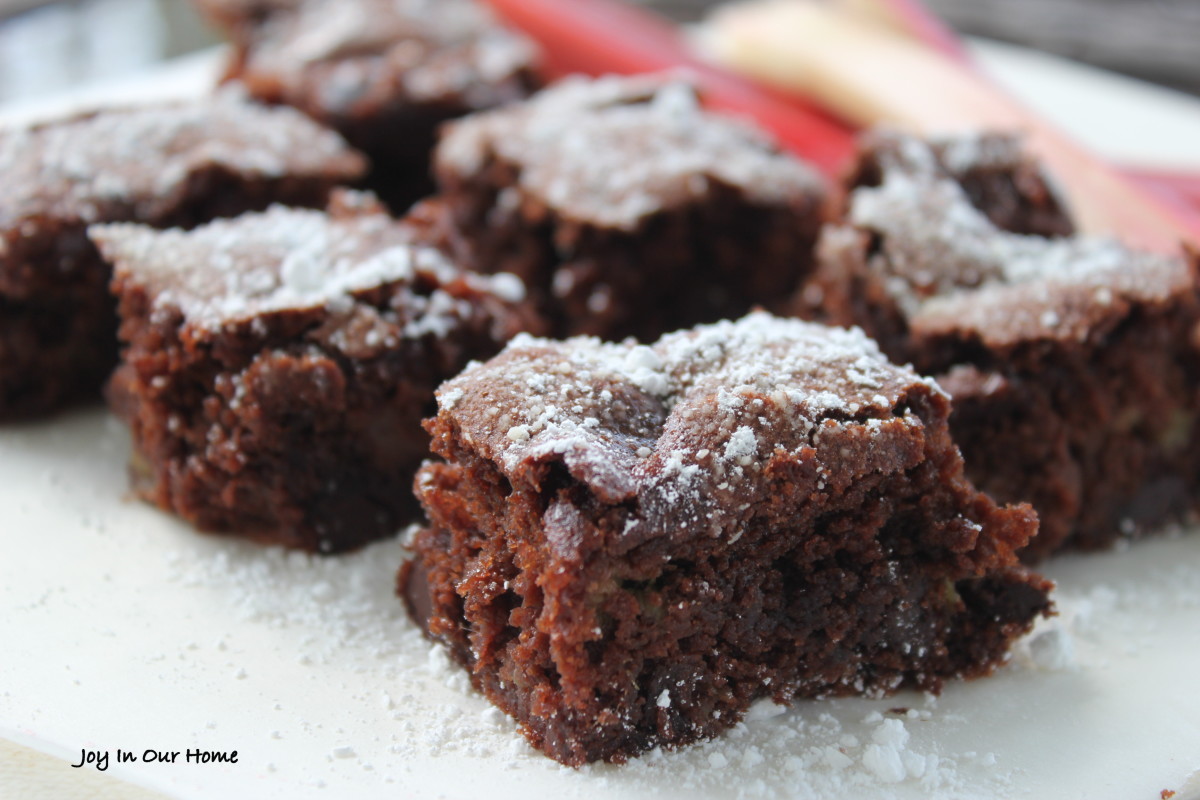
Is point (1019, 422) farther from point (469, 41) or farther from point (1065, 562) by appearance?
point (469, 41)

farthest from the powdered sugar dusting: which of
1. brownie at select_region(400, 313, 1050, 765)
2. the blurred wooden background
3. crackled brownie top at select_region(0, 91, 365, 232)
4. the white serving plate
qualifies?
the blurred wooden background

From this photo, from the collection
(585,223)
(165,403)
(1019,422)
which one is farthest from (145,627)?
(1019,422)

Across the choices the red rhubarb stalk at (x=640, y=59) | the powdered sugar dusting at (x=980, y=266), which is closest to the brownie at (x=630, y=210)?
the powdered sugar dusting at (x=980, y=266)

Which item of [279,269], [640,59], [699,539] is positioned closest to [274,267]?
[279,269]

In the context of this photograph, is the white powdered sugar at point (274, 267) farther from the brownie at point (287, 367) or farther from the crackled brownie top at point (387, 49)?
the crackled brownie top at point (387, 49)

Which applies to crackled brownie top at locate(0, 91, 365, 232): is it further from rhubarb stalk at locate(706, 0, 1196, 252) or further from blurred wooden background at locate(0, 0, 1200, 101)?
blurred wooden background at locate(0, 0, 1200, 101)

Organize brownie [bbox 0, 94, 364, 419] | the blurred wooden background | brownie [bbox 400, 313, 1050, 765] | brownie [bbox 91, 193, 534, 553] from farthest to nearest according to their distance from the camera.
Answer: the blurred wooden background, brownie [bbox 0, 94, 364, 419], brownie [bbox 91, 193, 534, 553], brownie [bbox 400, 313, 1050, 765]

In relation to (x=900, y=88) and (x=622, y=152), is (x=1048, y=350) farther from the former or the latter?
(x=900, y=88)
